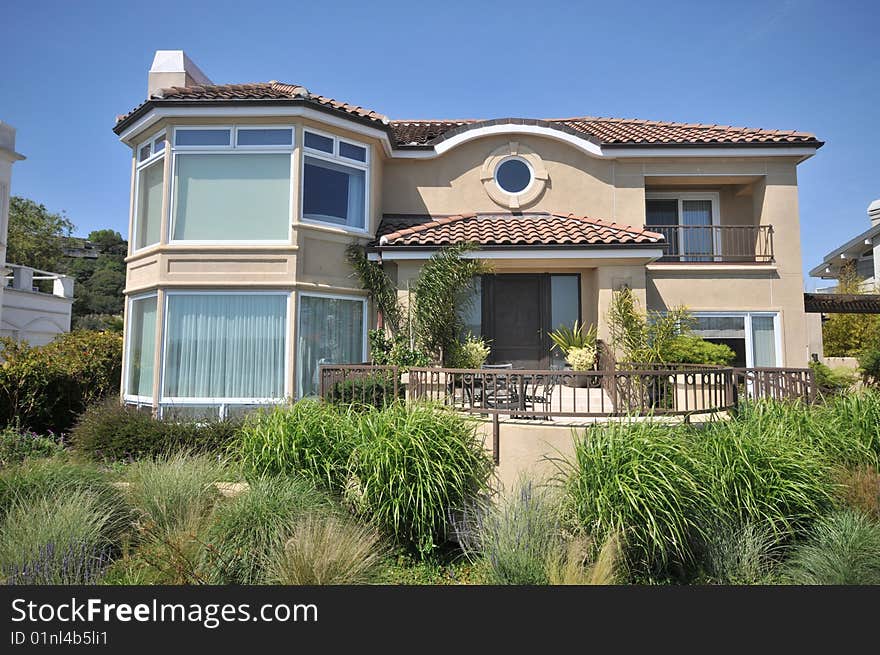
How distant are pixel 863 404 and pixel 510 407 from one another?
5.05 m

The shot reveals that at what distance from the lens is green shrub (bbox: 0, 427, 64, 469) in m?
8.52

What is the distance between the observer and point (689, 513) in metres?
5.47

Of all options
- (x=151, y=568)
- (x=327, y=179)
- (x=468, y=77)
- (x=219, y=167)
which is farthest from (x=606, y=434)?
(x=468, y=77)

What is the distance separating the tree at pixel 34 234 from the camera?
34.5 m

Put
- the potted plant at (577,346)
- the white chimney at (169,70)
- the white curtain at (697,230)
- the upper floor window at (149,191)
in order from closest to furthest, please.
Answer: the potted plant at (577,346), the upper floor window at (149,191), the white chimney at (169,70), the white curtain at (697,230)

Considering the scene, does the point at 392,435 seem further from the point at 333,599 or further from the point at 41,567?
the point at 41,567

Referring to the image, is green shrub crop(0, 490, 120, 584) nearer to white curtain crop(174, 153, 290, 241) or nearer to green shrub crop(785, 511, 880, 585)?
white curtain crop(174, 153, 290, 241)

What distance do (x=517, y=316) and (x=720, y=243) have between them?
6.33 metres

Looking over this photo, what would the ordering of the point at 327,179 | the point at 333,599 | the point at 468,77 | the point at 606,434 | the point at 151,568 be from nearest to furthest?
the point at 333,599 < the point at 151,568 < the point at 606,434 < the point at 327,179 < the point at 468,77

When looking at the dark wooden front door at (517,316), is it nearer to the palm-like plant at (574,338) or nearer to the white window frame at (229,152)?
the palm-like plant at (574,338)

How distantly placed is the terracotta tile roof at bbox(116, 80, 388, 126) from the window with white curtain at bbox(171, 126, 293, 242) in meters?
0.65

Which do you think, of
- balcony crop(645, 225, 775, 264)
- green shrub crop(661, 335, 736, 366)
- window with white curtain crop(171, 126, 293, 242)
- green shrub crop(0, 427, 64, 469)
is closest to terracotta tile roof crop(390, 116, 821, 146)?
balcony crop(645, 225, 775, 264)

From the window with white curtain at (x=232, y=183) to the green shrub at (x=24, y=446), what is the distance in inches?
189

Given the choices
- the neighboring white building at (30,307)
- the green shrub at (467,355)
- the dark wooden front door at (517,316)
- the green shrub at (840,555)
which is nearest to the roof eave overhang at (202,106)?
the dark wooden front door at (517,316)
